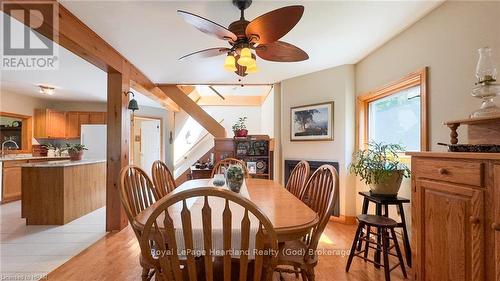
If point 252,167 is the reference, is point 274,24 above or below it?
above

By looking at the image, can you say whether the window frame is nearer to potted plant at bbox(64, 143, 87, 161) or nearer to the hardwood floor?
the hardwood floor

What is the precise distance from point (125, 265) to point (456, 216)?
251cm

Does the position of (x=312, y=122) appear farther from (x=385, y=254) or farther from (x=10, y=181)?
(x=10, y=181)

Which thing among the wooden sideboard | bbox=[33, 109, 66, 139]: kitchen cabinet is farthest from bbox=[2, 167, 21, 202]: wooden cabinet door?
the wooden sideboard

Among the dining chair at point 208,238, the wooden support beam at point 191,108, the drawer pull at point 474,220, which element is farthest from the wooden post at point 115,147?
the drawer pull at point 474,220

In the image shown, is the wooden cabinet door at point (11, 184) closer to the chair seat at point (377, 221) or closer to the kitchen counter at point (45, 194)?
the kitchen counter at point (45, 194)

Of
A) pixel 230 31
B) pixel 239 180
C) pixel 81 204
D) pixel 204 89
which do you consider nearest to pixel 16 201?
pixel 81 204

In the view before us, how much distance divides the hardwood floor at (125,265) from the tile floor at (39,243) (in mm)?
146

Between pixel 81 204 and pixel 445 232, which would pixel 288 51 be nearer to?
pixel 445 232

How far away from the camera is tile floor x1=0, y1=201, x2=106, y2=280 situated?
211cm

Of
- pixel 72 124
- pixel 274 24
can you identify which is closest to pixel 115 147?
pixel 274 24

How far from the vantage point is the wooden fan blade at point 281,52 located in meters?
1.90

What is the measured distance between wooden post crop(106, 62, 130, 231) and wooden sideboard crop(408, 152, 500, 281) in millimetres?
3111

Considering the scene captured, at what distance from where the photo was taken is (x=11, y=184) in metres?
4.48
